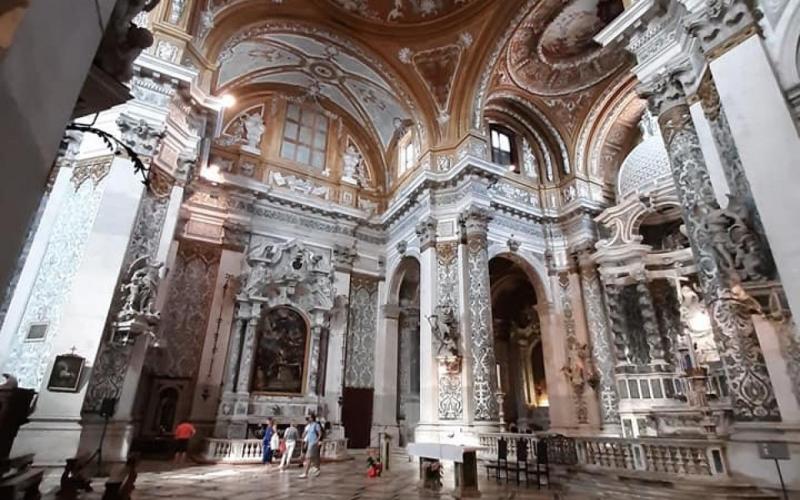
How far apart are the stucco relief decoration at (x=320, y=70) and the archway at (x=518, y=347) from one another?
6666 mm

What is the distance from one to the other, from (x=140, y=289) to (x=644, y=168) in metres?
13.0

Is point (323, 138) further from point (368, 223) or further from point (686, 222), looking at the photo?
point (686, 222)

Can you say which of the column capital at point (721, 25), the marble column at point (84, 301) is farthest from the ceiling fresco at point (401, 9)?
the marble column at point (84, 301)

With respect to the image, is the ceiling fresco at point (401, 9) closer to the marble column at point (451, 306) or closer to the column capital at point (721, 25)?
the marble column at point (451, 306)

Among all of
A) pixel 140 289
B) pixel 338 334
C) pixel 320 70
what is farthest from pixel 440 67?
pixel 140 289

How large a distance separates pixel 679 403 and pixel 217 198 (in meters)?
13.1

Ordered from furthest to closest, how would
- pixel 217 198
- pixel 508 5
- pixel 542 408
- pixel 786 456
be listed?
1. pixel 542 408
2. pixel 217 198
3. pixel 508 5
4. pixel 786 456

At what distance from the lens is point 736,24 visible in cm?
450

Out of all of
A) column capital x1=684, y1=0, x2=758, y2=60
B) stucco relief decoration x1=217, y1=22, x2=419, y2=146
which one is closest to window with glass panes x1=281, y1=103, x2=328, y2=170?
stucco relief decoration x1=217, y1=22, x2=419, y2=146

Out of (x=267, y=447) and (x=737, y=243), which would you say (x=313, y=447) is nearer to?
(x=267, y=447)

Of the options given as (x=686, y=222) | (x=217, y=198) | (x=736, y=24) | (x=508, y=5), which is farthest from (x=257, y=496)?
(x=508, y=5)

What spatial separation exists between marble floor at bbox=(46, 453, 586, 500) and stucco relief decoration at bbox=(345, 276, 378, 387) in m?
4.58

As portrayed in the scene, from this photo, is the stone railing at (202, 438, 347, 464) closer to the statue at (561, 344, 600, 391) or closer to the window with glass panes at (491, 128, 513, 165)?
the statue at (561, 344, 600, 391)

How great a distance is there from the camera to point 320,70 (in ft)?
42.9
